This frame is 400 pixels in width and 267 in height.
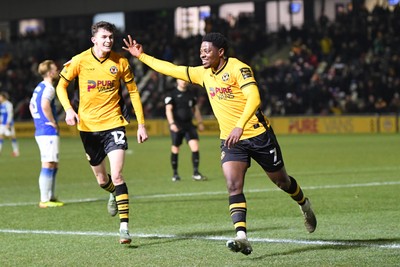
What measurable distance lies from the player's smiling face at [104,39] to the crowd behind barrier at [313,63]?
1178 inches

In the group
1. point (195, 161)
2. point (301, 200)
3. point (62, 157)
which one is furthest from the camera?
point (62, 157)

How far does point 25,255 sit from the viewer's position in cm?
966

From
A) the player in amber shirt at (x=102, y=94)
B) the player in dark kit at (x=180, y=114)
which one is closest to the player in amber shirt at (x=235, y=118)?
the player in amber shirt at (x=102, y=94)

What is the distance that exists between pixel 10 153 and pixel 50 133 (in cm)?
1833

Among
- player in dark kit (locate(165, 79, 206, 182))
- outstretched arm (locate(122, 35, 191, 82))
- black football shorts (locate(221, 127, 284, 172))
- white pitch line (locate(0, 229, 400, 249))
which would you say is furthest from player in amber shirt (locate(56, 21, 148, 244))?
player in dark kit (locate(165, 79, 206, 182))

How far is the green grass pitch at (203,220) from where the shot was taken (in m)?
9.27

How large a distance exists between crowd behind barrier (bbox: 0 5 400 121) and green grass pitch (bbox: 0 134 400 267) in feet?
58.8

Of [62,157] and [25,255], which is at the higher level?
[25,255]

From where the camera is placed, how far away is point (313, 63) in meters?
44.6

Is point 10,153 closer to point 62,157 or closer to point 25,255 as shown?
point 62,157

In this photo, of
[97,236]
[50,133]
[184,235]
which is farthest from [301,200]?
[50,133]

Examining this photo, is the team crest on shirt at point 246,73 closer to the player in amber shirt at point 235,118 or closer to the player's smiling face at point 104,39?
the player in amber shirt at point 235,118

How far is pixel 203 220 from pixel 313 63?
32.8 m

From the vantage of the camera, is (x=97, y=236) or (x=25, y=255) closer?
(x=25, y=255)
